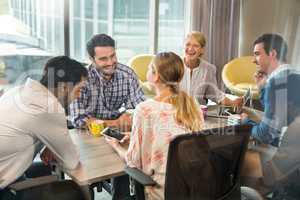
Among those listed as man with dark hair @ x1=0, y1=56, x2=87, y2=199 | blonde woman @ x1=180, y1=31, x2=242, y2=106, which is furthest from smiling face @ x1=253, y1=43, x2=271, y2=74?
man with dark hair @ x1=0, y1=56, x2=87, y2=199

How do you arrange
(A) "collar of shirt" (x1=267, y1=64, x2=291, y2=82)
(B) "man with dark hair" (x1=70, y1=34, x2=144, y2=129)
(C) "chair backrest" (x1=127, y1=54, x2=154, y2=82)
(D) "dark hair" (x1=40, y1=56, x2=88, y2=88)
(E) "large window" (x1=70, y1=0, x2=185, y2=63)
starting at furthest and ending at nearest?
(E) "large window" (x1=70, y1=0, x2=185, y2=63)
(C) "chair backrest" (x1=127, y1=54, x2=154, y2=82)
(B) "man with dark hair" (x1=70, y1=34, x2=144, y2=129)
(A) "collar of shirt" (x1=267, y1=64, x2=291, y2=82)
(D) "dark hair" (x1=40, y1=56, x2=88, y2=88)

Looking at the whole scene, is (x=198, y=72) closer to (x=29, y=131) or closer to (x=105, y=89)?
(x=105, y=89)

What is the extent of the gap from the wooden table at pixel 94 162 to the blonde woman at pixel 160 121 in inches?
3.1

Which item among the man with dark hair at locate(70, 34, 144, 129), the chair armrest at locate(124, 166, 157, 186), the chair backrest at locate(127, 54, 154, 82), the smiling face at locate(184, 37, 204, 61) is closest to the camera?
the chair armrest at locate(124, 166, 157, 186)

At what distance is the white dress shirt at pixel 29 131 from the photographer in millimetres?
1620

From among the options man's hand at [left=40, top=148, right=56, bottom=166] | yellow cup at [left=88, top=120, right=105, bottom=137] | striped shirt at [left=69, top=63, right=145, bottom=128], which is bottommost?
man's hand at [left=40, top=148, right=56, bottom=166]

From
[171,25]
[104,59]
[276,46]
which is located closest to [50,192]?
[104,59]

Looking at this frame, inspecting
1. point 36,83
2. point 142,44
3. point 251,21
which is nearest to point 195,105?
point 36,83

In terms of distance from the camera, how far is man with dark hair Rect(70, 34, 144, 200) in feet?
7.66

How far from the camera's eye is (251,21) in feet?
16.9

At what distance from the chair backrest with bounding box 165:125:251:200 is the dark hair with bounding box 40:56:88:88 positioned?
725mm

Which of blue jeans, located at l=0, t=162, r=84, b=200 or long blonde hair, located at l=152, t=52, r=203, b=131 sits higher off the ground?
long blonde hair, located at l=152, t=52, r=203, b=131

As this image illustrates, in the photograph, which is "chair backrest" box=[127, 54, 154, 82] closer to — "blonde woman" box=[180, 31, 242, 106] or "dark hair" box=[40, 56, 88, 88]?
"blonde woman" box=[180, 31, 242, 106]

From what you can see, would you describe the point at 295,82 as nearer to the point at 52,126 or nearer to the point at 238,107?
the point at 238,107
